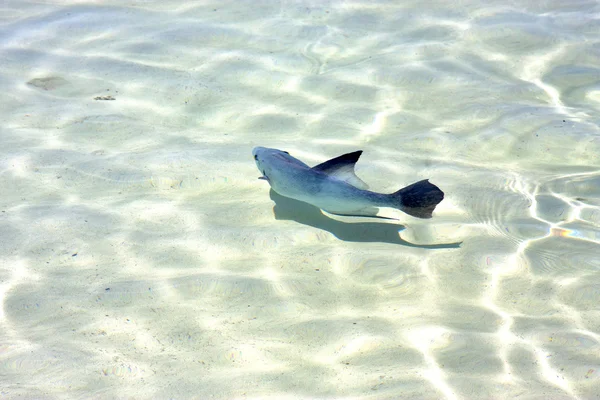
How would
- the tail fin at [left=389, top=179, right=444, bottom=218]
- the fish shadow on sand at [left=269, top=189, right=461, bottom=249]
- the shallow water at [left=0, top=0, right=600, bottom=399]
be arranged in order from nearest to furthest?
the shallow water at [left=0, top=0, right=600, bottom=399] → the tail fin at [left=389, top=179, right=444, bottom=218] → the fish shadow on sand at [left=269, top=189, right=461, bottom=249]

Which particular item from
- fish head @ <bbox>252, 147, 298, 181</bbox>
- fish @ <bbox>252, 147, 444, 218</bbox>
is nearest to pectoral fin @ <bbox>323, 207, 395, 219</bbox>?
fish @ <bbox>252, 147, 444, 218</bbox>

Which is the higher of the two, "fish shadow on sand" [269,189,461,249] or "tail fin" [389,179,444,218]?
"tail fin" [389,179,444,218]

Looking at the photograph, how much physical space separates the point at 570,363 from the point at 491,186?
1729 mm

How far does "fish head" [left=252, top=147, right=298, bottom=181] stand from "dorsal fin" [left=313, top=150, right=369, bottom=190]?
0.85ft

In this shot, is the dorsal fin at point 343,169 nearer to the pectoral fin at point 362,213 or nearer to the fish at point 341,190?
the fish at point 341,190

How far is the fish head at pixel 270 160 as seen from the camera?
11.8ft

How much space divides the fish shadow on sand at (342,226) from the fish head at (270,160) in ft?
0.92

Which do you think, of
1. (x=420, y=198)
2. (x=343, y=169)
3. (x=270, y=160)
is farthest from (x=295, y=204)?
(x=420, y=198)

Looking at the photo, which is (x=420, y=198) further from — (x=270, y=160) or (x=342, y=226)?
(x=270, y=160)

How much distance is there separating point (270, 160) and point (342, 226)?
66cm

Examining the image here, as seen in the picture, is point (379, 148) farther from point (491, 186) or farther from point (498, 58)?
point (498, 58)

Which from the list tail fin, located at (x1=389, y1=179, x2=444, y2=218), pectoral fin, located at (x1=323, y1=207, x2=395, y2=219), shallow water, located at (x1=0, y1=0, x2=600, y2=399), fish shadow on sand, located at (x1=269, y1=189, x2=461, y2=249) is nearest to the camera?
shallow water, located at (x1=0, y1=0, x2=600, y2=399)

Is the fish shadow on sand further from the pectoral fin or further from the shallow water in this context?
the pectoral fin

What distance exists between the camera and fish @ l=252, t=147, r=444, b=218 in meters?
3.22
